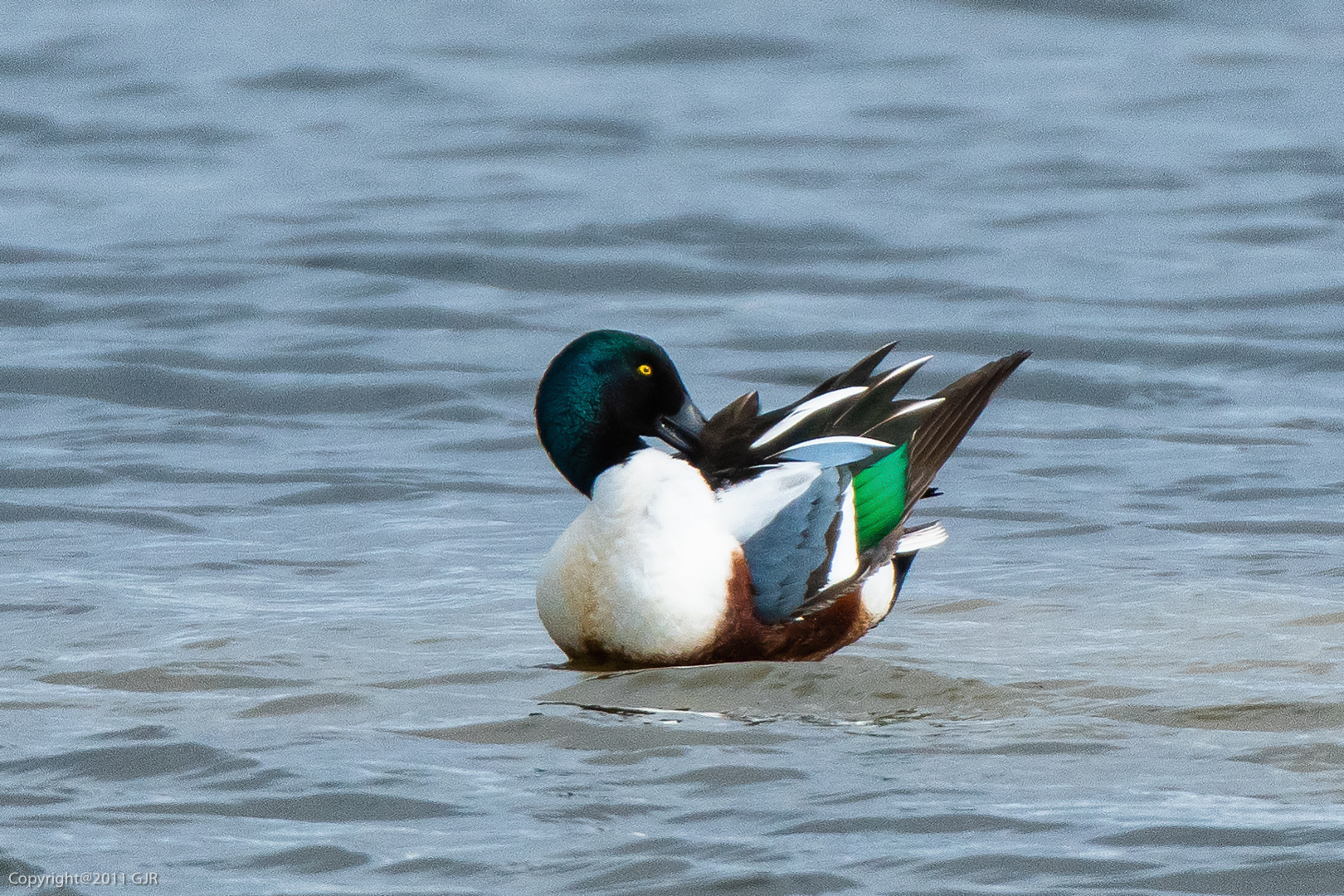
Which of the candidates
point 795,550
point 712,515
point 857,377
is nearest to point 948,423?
point 857,377

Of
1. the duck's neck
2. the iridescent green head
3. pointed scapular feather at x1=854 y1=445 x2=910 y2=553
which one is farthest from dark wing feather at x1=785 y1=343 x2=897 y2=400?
the duck's neck

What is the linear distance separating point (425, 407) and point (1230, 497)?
3681mm

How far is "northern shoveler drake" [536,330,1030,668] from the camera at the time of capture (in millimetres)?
5973

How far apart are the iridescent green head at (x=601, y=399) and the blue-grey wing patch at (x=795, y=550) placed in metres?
0.45

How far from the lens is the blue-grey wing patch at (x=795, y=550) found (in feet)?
20.1

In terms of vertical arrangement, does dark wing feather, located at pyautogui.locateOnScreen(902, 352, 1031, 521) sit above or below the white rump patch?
above

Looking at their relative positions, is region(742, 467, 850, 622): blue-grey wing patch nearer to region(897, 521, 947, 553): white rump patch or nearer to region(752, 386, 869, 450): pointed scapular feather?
region(752, 386, 869, 450): pointed scapular feather

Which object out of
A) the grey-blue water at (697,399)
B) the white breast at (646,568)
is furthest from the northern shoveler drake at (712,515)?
the grey-blue water at (697,399)

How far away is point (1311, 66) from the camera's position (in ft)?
57.3

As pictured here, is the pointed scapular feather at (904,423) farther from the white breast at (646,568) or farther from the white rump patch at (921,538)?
the white breast at (646,568)

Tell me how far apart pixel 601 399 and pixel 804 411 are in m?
0.65

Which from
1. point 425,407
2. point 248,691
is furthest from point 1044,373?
point 248,691

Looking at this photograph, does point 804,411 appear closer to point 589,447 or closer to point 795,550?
point 795,550

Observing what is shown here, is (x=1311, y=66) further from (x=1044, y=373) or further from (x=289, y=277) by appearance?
(x=289, y=277)
